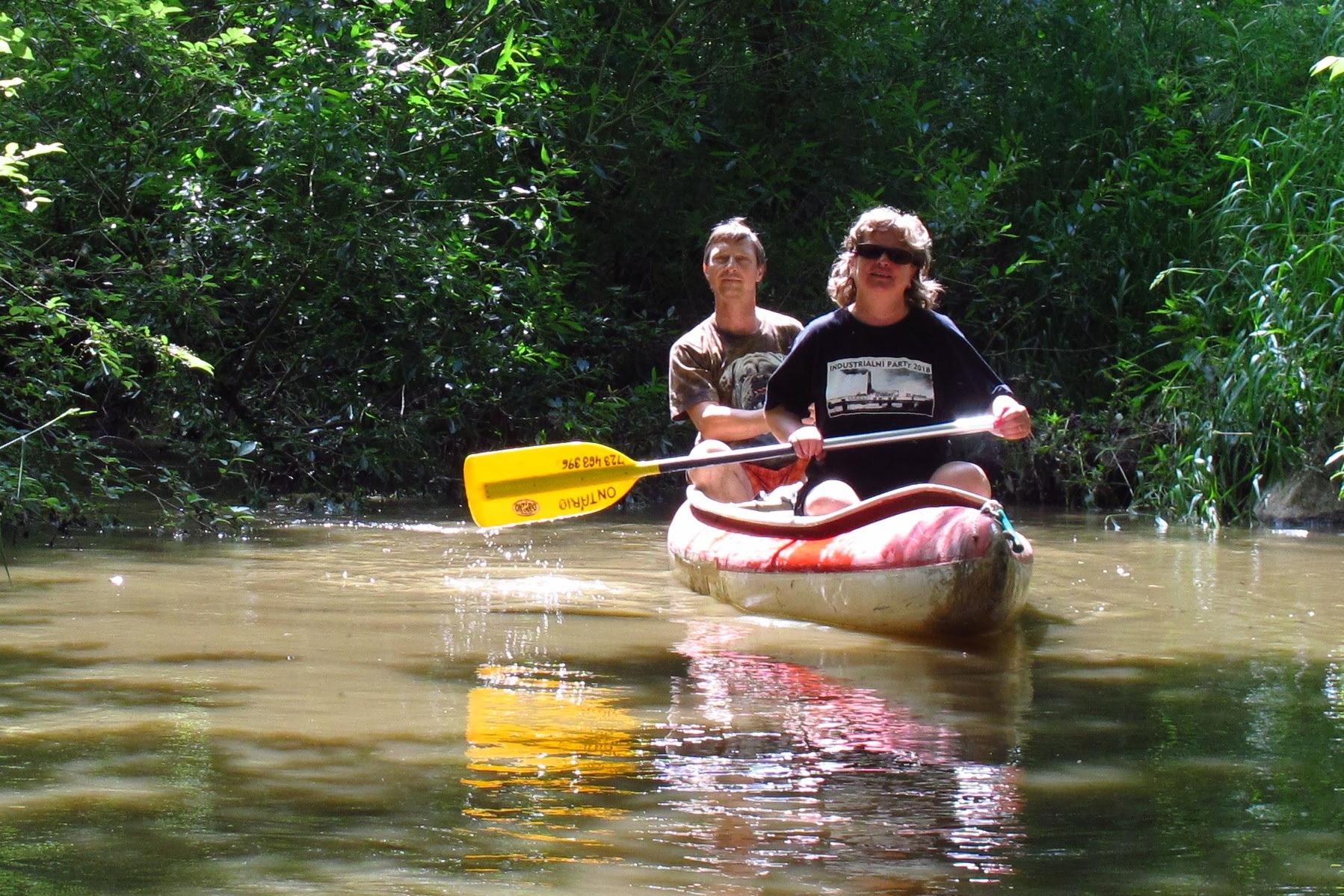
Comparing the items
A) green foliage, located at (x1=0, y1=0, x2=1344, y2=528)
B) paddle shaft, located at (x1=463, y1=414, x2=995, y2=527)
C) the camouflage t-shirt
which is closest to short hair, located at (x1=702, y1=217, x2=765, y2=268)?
the camouflage t-shirt

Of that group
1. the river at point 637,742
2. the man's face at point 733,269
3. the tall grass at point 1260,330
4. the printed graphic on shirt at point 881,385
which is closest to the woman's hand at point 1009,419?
the printed graphic on shirt at point 881,385

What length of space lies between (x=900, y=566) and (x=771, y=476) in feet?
6.74

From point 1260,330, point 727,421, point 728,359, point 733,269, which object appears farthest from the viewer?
point 1260,330

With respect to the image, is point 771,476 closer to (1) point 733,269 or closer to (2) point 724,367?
(2) point 724,367

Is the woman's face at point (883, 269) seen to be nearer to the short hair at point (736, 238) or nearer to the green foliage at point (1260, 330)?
the short hair at point (736, 238)

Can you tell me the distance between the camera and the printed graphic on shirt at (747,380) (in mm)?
6238

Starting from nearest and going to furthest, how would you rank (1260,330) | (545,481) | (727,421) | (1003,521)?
(1003,521) < (545,481) < (727,421) < (1260,330)

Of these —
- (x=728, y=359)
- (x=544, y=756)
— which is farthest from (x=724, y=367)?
(x=544, y=756)

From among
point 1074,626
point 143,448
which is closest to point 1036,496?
point 1074,626

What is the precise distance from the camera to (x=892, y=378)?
5.17 metres

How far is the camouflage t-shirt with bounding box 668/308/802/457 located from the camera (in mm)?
6215

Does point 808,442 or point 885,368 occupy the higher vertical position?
point 885,368

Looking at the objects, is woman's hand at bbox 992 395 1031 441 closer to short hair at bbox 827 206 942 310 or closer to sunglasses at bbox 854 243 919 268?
short hair at bbox 827 206 942 310

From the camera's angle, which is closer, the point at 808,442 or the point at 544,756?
the point at 544,756
